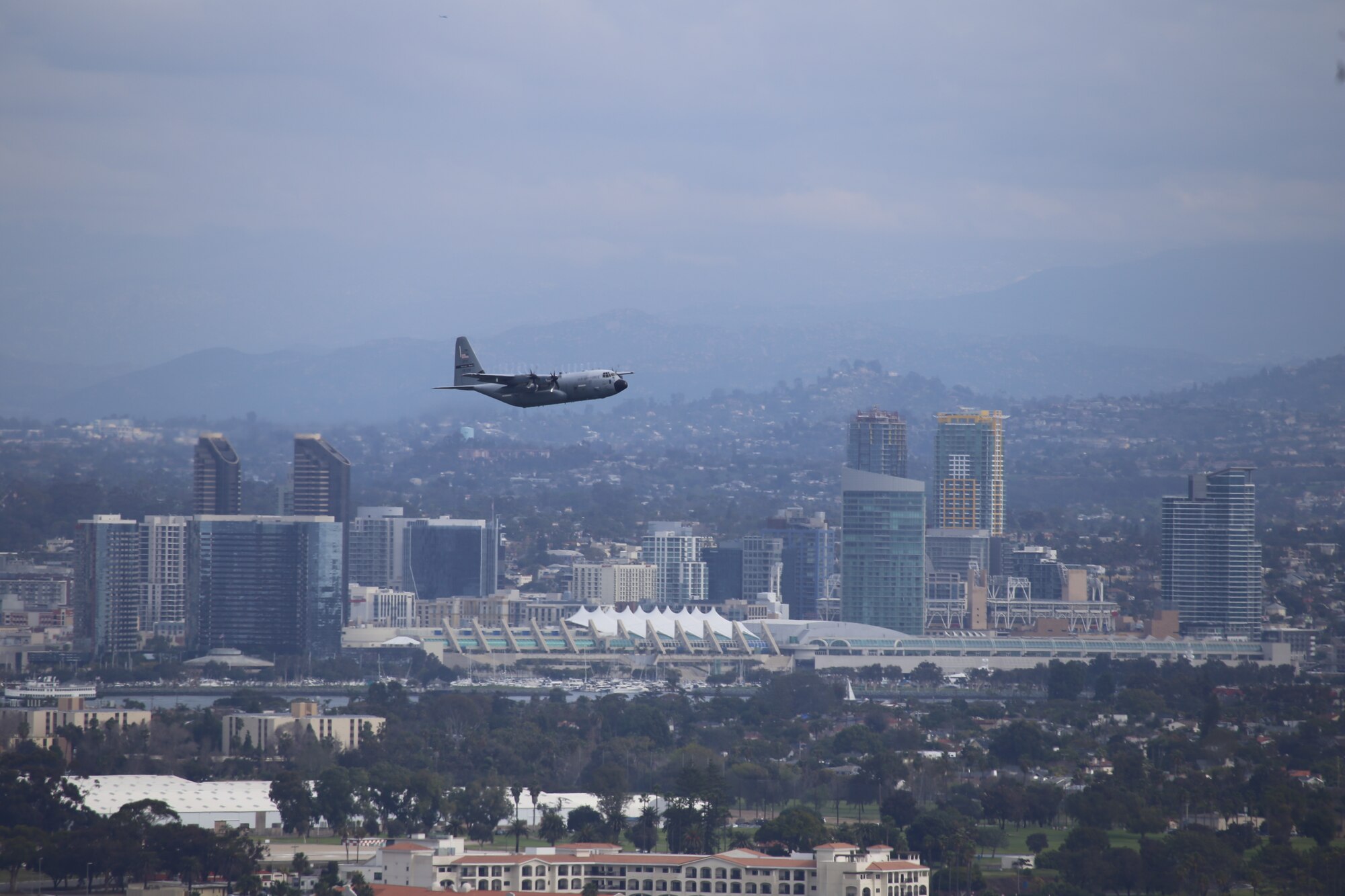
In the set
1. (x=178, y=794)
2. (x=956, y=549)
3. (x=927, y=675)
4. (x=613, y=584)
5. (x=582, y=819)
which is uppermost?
(x=956, y=549)

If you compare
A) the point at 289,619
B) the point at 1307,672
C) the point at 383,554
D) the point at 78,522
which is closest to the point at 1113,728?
the point at 1307,672

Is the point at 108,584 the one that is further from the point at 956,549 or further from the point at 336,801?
the point at 336,801

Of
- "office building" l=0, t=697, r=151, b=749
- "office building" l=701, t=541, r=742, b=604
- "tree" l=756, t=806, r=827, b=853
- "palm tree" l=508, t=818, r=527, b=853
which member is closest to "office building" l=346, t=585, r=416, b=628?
"office building" l=701, t=541, r=742, b=604

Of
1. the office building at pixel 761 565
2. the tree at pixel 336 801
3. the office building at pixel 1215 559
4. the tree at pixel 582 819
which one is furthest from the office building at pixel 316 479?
the tree at pixel 582 819

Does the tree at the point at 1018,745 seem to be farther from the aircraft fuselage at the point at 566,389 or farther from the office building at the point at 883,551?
the office building at the point at 883,551

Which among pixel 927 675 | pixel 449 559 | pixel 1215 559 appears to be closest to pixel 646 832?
pixel 927 675

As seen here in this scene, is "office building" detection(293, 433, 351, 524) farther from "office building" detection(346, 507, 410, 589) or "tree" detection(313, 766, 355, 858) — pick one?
"tree" detection(313, 766, 355, 858)
